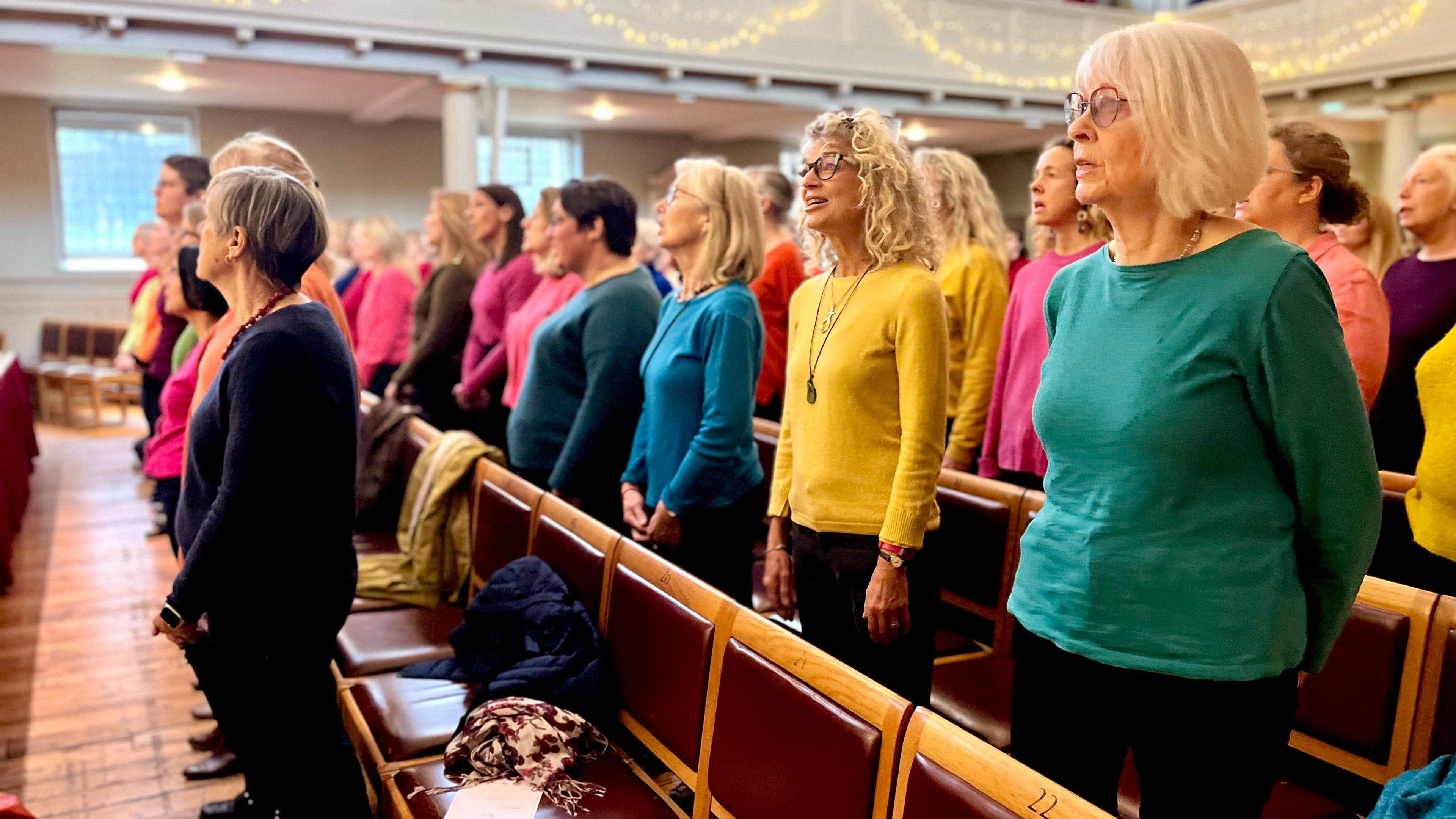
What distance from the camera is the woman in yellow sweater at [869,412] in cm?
172

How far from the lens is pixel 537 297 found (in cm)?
354

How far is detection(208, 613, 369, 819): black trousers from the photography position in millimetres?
1929

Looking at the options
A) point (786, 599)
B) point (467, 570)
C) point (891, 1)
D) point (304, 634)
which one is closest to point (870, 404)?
point (786, 599)

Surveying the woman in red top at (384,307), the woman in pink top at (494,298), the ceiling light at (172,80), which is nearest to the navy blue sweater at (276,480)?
the woman in pink top at (494,298)

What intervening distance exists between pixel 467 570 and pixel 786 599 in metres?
1.30

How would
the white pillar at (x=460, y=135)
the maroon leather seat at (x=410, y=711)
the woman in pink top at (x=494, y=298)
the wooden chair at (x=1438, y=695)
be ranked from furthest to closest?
the white pillar at (x=460, y=135) → the woman in pink top at (x=494, y=298) → the maroon leather seat at (x=410, y=711) → the wooden chair at (x=1438, y=695)

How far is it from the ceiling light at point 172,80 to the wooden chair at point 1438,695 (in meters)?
9.97

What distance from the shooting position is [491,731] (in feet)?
6.24

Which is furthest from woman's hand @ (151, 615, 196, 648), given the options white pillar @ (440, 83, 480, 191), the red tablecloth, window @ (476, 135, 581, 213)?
window @ (476, 135, 581, 213)

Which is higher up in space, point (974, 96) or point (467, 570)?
point (974, 96)

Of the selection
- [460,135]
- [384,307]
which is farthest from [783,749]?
[460,135]

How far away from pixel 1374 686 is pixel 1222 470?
793mm

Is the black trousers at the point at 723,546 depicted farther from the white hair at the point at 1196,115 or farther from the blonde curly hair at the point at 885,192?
the white hair at the point at 1196,115

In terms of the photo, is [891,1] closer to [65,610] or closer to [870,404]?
[65,610]
